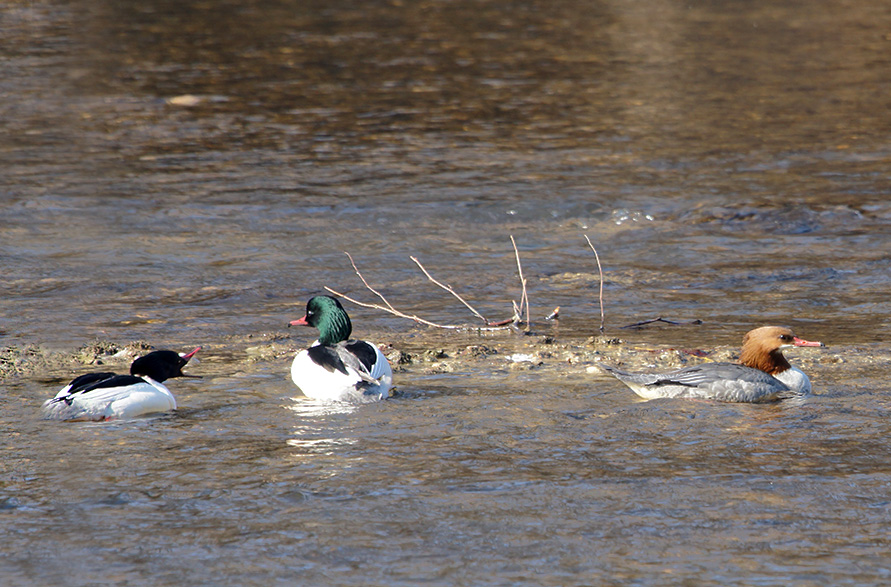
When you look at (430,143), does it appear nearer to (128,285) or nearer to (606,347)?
(128,285)

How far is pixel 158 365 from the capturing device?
779cm

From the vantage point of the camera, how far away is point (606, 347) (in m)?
9.04

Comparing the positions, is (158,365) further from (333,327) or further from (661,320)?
(661,320)

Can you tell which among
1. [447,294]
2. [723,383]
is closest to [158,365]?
[723,383]

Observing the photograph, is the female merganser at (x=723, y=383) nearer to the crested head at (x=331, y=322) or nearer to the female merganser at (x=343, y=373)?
the female merganser at (x=343, y=373)

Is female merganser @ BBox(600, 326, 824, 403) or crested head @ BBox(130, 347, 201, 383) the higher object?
crested head @ BBox(130, 347, 201, 383)

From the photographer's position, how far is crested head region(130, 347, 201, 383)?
7.75 metres

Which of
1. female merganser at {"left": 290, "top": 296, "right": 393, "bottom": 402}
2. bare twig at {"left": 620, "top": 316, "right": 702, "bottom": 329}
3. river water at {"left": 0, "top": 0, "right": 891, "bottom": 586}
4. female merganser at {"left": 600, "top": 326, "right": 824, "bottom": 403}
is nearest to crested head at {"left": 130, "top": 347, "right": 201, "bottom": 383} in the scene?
river water at {"left": 0, "top": 0, "right": 891, "bottom": 586}

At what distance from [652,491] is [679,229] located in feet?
24.2

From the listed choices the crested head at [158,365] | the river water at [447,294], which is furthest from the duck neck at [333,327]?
the crested head at [158,365]

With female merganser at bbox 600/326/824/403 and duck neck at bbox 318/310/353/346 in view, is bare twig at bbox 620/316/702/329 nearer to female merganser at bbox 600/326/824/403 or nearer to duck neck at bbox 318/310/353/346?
female merganser at bbox 600/326/824/403

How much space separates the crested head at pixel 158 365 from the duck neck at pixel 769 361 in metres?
3.69

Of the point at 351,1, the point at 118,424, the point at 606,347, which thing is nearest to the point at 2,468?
the point at 118,424

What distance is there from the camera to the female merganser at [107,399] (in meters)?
7.31
